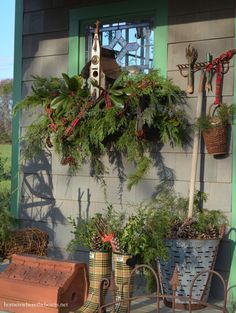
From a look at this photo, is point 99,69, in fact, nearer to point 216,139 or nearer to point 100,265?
point 216,139

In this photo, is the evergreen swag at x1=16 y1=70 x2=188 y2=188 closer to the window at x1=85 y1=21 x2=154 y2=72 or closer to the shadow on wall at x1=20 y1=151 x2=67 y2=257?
the window at x1=85 y1=21 x2=154 y2=72

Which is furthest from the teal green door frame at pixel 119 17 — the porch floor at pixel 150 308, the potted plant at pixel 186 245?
the porch floor at pixel 150 308

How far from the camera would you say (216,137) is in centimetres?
467

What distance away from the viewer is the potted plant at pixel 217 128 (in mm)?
4668

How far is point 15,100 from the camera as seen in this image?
6070mm

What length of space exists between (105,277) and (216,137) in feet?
4.89

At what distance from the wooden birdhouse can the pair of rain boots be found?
5.20 feet

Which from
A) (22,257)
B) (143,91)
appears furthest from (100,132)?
(22,257)

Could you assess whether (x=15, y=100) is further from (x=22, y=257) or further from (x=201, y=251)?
(x=201, y=251)

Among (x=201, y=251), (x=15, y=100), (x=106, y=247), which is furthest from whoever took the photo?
(x=15, y=100)

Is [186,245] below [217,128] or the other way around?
below

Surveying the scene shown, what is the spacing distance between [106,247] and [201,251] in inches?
31.3

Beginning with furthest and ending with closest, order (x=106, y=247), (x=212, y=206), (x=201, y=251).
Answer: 1. (x=212, y=206)
2. (x=201, y=251)
3. (x=106, y=247)

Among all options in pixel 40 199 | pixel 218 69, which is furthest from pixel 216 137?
pixel 40 199
